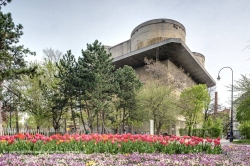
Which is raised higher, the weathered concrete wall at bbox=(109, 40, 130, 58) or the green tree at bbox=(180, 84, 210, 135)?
the weathered concrete wall at bbox=(109, 40, 130, 58)

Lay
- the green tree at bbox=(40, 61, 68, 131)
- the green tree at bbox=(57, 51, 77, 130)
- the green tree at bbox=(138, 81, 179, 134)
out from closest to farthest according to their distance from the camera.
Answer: the green tree at bbox=(57, 51, 77, 130) < the green tree at bbox=(40, 61, 68, 131) < the green tree at bbox=(138, 81, 179, 134)

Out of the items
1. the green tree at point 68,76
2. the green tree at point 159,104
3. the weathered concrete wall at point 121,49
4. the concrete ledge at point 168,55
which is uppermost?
the weathered concrete wall at point 121,49

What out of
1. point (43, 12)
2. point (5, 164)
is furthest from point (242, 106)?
point (5, 164)

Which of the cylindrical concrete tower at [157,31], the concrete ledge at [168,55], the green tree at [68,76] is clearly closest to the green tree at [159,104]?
the green tree at [68,76]

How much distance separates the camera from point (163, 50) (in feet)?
115

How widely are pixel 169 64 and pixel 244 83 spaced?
874 inches

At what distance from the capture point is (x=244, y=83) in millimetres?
14992

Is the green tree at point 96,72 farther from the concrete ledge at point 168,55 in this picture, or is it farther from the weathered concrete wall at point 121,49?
the weathered concrete wall at point 121,49

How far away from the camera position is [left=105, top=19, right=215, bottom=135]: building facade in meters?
34.6

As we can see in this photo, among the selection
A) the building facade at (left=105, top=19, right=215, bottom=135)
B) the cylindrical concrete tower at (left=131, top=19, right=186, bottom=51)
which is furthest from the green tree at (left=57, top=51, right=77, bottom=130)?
the cylindrical concrete tower at (left=131, top=19, right=186, bottom=51)

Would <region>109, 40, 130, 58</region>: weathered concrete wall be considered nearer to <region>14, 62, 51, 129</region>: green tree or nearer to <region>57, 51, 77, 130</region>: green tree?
<region>57, 51, 77, 130</region>: green tree

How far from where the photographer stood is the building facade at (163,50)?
34612mm

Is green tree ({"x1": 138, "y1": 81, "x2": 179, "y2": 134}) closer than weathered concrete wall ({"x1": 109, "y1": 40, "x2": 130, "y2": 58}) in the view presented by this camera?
Yes

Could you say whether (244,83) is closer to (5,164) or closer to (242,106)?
(242,106)
